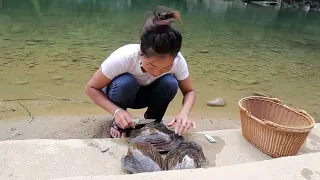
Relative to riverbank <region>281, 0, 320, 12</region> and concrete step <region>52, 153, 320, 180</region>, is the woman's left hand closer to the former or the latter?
concrete step <region>52, 153, 320, 180</region>

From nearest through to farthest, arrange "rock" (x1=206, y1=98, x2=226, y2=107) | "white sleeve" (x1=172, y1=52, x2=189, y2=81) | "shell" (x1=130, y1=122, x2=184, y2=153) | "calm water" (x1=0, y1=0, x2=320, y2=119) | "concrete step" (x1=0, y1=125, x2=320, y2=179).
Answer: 1. "concrete step" (x1=0, y1=125, x2=320, y2=179)
2. "shell" (x1=130, y1=122, x2=184, y2=153)
3. "white sleeve" (x1=172, y1=52, x2=189, y2=81)
4. "rock" (x1=206, y1=98, x2=226, y2=107)
5. "calm water" (x1=0, y1=0, x2=320, y2=119)

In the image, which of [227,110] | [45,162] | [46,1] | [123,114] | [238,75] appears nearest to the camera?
[45,162]

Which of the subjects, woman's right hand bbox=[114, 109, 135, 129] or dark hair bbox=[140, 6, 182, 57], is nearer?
dark hair bbox=[140, 6, 182, 57]

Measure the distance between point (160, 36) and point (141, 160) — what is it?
72cm

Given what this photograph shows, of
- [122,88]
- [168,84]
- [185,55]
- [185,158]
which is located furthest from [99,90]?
[185,55]

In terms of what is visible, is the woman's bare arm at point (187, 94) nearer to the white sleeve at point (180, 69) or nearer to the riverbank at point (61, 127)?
the white sleeve at point (180, 69)

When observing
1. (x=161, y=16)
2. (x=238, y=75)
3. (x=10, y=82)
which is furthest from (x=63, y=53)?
(x=161, y=16)

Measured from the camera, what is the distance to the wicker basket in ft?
7.12

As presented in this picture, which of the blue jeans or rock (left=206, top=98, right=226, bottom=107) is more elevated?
the blue jeans

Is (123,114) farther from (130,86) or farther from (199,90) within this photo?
(199,90)

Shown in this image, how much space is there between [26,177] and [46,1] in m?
15.0

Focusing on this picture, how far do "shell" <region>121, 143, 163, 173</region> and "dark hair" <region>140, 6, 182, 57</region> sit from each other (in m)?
0.57

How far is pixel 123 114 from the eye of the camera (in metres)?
2.22

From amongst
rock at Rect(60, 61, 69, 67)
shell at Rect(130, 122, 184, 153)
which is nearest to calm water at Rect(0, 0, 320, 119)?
rock at Rect(60, 61, 69, 67)
